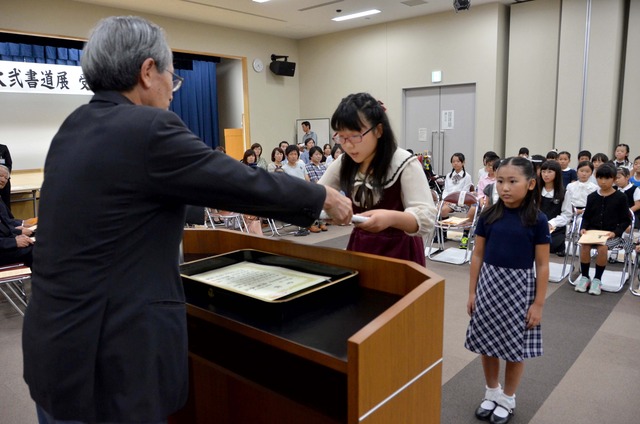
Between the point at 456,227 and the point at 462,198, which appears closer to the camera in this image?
the point at 456,227

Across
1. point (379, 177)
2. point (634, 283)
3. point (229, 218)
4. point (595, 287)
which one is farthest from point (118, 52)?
point (229, 218)

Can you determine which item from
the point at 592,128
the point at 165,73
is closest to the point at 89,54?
the point at 165,73

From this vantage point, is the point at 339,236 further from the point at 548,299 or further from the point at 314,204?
the point at 314,204

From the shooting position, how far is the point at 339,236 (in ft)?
23.2

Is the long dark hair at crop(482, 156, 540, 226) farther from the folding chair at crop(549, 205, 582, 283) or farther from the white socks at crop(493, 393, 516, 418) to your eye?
the folding chair at crop(549, 205, 582, 283)

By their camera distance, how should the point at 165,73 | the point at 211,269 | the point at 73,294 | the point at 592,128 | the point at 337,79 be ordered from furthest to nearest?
the point at 337,79
the point at 592,128
the point at 211,269
the point at 165,73
the point at 73,294

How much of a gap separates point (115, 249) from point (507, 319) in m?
1.96

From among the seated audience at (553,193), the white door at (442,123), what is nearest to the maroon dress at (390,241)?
the seated audience at (553,193)

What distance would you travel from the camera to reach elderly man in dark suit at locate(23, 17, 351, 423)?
0.98 m

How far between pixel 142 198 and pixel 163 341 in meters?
0.31

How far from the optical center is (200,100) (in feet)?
37.3

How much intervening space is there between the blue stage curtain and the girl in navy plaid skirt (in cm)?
963

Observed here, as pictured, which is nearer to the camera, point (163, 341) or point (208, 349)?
point (163, 341)

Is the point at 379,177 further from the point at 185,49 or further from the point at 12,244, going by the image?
the point at 185,49
